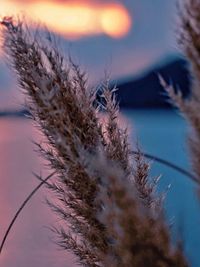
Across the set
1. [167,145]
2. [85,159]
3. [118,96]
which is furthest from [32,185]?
[85,159]

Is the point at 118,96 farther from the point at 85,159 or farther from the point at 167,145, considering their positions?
the point at 167,145

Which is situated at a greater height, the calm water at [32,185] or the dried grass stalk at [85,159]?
the calm water at [32,185]

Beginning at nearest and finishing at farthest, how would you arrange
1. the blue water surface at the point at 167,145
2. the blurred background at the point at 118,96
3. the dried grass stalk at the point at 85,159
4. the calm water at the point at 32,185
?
the dried grass stalk at the point at 85,159
the blurred background at the point at 118,96
the blue water surface at the point at 167,145
the calm water at the point at 32,185

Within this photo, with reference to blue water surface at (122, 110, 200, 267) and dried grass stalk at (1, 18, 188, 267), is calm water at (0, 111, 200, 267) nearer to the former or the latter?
blue water surface at (122, 110, 200, 267)

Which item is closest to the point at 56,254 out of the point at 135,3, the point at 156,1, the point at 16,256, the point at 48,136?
the point at 16,256

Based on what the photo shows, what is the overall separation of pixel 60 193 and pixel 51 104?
0.79 ft

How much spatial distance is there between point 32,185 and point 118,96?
4.00ft

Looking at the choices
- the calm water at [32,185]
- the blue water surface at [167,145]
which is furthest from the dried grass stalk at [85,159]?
the calm water at [32,185]

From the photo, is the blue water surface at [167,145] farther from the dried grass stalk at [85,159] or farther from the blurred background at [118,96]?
the dried grass stalk at [85,159]

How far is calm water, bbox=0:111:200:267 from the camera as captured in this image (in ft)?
6.92

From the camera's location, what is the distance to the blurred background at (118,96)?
1.18 meters

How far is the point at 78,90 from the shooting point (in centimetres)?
101

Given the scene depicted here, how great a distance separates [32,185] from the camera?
2441 mm

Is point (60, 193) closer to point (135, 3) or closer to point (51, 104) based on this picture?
point (51, 104)
